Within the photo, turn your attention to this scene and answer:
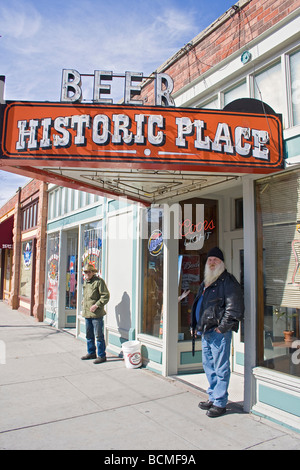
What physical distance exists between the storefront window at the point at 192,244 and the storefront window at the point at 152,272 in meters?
0.36

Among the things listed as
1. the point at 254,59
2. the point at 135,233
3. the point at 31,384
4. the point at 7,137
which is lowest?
the point at 31,384

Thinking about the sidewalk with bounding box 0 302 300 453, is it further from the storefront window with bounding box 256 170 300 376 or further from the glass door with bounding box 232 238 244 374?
the glass door with bounding box 232 238 244 374

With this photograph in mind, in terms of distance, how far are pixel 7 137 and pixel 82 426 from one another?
3.22 m

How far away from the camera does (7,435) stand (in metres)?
3.81

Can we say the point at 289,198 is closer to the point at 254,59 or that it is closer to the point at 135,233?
the point at 254,59

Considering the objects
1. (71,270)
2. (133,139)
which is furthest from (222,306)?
(71,270)

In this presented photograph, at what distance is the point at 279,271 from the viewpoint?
4.39m

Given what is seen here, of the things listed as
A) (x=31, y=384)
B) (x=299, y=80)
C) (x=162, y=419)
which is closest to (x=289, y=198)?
(x=299, y=80)

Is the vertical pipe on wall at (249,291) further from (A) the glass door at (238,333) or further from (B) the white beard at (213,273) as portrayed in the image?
(A) the glass door at (238,333)

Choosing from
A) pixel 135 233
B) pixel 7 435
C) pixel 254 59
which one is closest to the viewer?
pixel 7 435

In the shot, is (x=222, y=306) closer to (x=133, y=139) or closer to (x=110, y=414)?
(x=110, y=414)

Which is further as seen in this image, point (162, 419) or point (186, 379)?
point (186, 379)

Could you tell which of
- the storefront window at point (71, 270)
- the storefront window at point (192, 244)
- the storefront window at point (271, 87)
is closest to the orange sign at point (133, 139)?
the storefront window at point (271, 87)

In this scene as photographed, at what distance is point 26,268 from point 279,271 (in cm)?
1217
